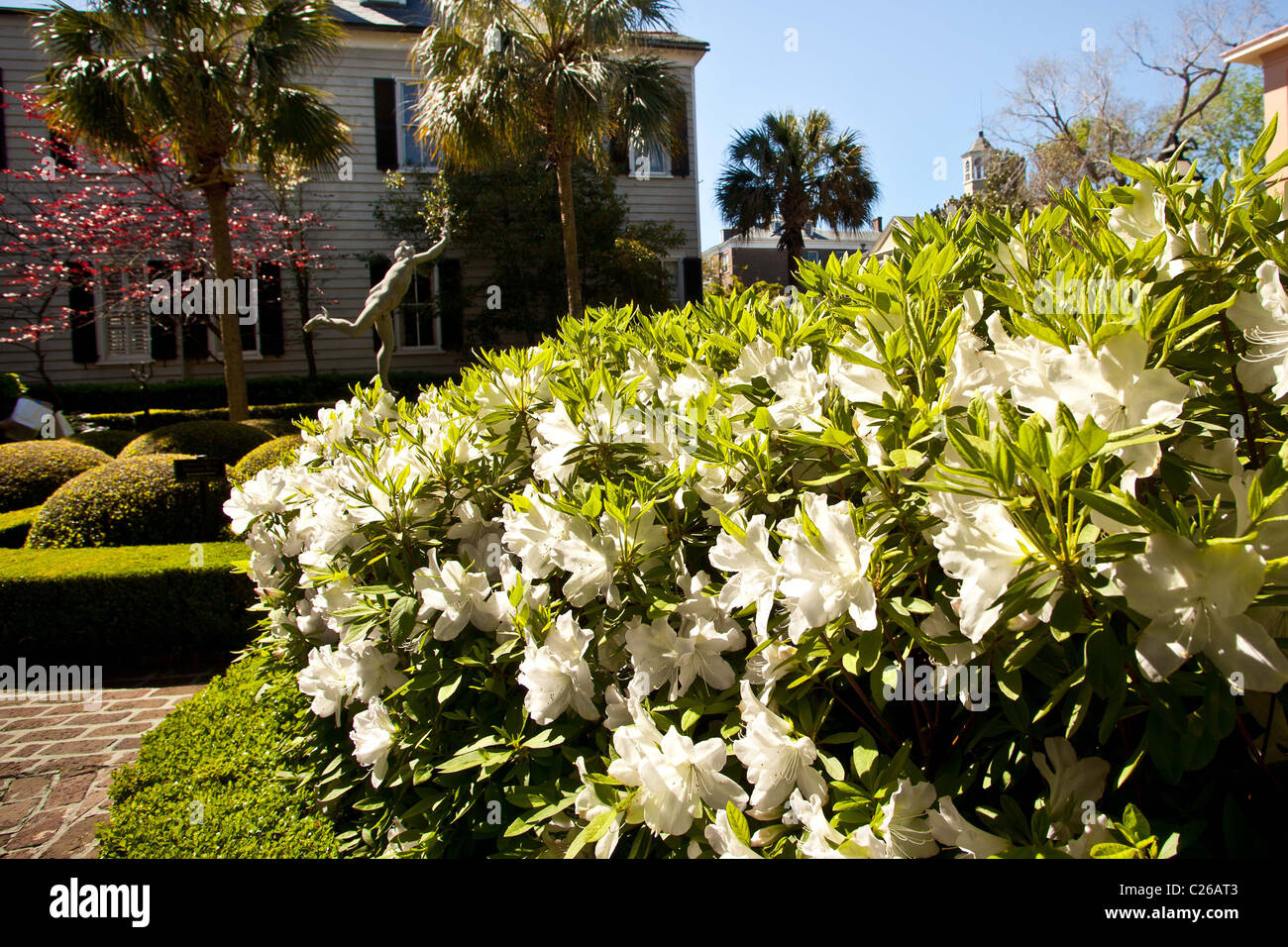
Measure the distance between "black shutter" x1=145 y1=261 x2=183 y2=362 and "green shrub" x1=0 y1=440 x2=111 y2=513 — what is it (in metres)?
9.76

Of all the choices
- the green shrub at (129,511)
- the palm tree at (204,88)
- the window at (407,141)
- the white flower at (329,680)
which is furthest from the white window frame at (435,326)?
the white flower at (329,680)

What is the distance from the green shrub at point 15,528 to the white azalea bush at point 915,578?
770cm

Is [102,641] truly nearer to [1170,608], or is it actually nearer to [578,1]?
[1170,608]

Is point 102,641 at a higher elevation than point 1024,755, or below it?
below

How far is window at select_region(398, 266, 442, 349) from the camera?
65.4ft

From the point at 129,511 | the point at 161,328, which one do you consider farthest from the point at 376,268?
the point at 129,511

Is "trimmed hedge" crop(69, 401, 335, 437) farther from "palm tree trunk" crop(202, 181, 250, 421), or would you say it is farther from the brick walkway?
the brick walkway

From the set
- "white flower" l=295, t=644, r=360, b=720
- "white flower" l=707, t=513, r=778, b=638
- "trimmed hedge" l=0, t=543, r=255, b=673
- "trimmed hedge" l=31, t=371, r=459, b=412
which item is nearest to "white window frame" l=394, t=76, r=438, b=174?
"trimmed hedge" l=31, t=371, r=459, b=412

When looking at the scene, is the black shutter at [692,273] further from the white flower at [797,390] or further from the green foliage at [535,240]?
the white flower at [797,390]
